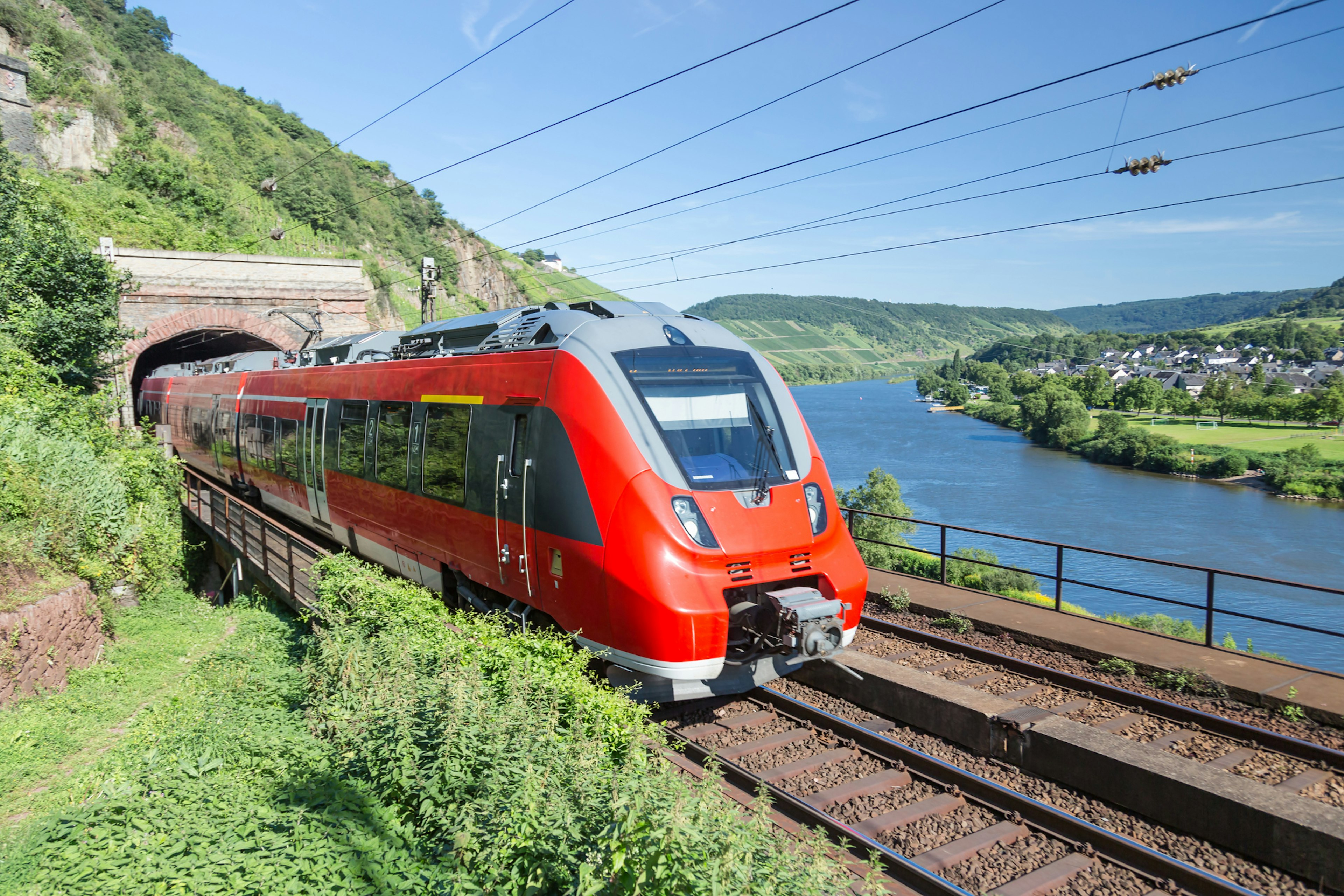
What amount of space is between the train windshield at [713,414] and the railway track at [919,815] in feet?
7.43

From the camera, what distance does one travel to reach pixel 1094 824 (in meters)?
5.80

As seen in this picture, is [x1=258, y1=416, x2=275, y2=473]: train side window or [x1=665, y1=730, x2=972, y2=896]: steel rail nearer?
[x1=665, y1=730, x2=972, y2=896]: steel rail

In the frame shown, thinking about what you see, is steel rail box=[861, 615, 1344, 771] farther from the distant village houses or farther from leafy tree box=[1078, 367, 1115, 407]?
leafy tree box=[1078, 367, 1115, 407]

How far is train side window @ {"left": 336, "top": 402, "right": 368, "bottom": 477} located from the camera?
36.4 feet

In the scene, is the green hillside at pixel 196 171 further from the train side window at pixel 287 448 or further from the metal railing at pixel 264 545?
the train side window at pixel 287 448

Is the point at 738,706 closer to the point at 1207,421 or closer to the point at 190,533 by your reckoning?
the point at 190,533

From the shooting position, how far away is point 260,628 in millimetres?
12078

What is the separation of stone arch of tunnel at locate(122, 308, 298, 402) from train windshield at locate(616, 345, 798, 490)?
18.9 m

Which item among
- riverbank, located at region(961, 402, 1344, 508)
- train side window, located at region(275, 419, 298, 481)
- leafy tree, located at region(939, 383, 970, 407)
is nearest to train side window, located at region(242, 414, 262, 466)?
train side window, located at region(275, 419, 298, 481)

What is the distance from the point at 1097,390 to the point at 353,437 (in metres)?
85.8

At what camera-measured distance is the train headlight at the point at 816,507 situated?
723 centimetres

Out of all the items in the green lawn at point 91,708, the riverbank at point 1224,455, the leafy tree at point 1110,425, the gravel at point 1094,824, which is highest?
the gravel at point 1094,824

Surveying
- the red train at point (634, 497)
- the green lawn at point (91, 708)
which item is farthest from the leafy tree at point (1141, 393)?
the green lawn at point (91, 708)

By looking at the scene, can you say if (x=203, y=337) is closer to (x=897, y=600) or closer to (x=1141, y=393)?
(x=897, y=600)
